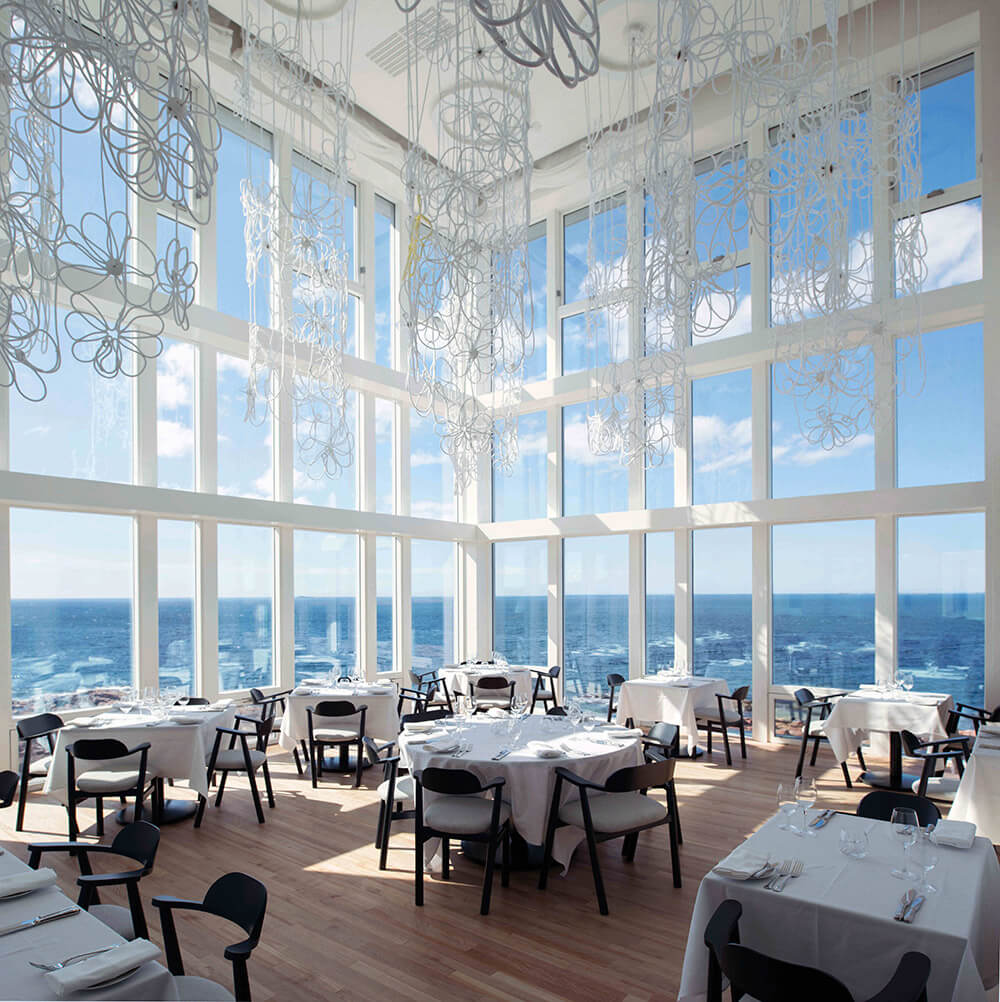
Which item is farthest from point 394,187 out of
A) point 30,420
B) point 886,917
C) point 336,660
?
point 886,917

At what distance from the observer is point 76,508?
8.16m

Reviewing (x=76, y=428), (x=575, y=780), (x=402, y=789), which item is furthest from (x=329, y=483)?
(x=575, y=780)

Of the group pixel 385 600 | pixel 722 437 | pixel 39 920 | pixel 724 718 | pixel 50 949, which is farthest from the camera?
pixel 385 600

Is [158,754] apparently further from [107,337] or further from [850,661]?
[850,661]

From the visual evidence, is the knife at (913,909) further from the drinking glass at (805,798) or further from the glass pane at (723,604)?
the glass pane at (723,604)

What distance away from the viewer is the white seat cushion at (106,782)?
227 inches

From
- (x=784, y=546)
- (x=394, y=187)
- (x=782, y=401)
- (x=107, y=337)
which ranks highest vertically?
(x=394, y=187)

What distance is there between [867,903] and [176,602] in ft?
27.4

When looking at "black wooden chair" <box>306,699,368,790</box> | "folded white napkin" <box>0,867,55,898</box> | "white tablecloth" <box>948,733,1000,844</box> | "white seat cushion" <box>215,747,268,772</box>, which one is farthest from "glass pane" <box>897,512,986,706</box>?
"folded white napkin" <box>0,867,55,898</box>

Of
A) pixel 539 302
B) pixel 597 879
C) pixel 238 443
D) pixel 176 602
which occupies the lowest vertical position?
pixel 597 879

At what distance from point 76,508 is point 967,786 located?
8.52 meters

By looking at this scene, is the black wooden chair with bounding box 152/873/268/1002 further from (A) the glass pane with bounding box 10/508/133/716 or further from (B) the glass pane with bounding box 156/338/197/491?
(B) the glass pane with bounding box 156/338/197/491

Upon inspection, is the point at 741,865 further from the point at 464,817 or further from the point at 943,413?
the point at 943,413

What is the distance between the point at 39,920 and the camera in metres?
2.72
